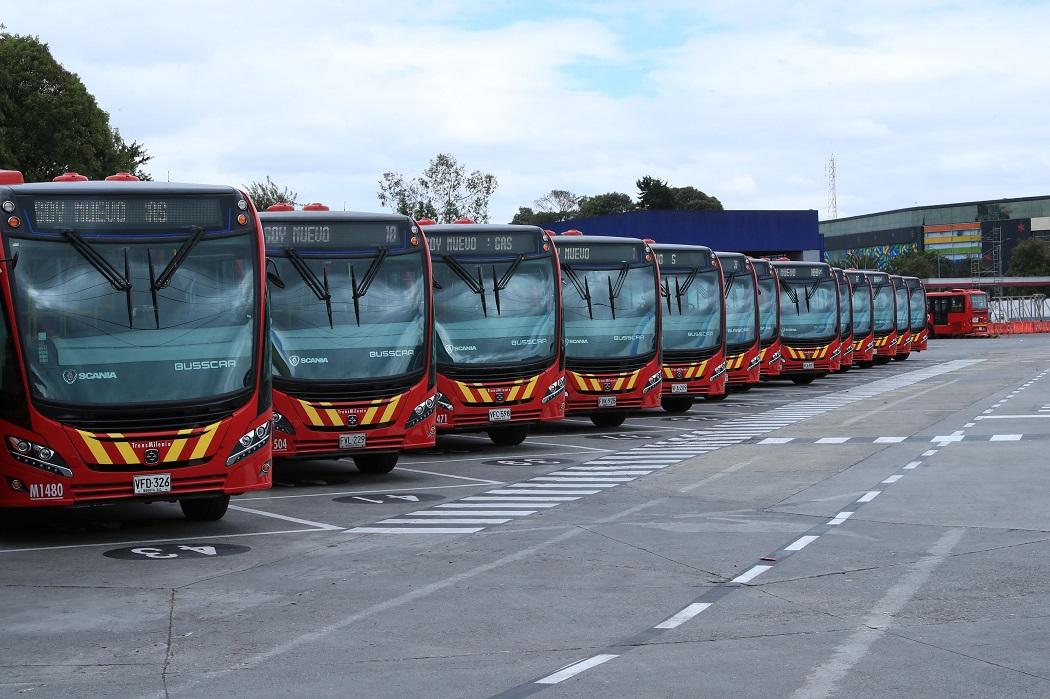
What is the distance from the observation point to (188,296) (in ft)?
45.0

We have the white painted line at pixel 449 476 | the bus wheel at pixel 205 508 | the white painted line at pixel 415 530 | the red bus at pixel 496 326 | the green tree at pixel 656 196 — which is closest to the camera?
the white painted line at pixel 415 530

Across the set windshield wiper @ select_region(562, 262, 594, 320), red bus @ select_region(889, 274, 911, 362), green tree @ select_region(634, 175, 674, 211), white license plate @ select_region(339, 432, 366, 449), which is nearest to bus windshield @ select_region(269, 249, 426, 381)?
white license plate @ select_region(339, 432, 366, 449)

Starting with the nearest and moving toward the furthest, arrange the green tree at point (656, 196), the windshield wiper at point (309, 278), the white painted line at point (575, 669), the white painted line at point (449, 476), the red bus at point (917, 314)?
the white painted line at point (575, 669) → the white painted line at point (449, 476) → the windshield wiper at point (309, 278) → the red bus at point (917, 314) → the green tree at point (656, 196)

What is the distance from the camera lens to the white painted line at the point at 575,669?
7.43m

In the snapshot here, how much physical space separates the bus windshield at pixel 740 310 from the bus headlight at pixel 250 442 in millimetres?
21898

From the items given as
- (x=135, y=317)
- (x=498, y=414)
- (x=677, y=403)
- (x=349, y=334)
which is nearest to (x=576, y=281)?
(x=498, y=414)

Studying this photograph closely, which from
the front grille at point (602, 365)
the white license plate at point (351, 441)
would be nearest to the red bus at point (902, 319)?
the front grille at point (602, 365)

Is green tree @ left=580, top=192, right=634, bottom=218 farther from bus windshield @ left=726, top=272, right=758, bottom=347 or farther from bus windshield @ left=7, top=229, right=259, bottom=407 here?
bus windshield @ left=7, top=229, right=259, bottom=407

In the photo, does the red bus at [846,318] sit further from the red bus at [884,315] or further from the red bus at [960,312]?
the red bus at [960,312]

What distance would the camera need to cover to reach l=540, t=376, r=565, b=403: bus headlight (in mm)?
21484

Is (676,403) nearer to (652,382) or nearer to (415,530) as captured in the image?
(652,382)

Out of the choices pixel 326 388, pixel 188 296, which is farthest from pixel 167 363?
pixel 326 388

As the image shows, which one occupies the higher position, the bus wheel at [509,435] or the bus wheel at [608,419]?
the bus wheel at [509,435]

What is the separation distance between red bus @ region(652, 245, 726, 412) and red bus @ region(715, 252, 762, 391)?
3.66m
